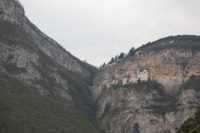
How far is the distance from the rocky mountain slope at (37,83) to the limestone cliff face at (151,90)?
397 inches

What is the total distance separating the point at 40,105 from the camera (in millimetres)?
119375

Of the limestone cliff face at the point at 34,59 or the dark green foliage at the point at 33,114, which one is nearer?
the dark green foliage at the point at 33,114

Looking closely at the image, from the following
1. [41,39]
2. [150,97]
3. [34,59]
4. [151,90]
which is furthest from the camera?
[41,39]

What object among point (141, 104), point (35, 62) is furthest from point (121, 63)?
point (35, 62)

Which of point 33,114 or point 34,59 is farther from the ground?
point 34,59

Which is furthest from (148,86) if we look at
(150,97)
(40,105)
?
(40,105)

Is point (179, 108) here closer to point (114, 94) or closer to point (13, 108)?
point (114, 94)

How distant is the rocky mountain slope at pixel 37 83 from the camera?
106938 mm

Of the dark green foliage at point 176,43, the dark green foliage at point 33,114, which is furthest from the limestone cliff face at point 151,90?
the dark green foliage at point 33,114

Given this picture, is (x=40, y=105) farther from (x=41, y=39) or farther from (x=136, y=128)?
(x=41, y=39)

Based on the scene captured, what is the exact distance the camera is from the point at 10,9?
157000mm

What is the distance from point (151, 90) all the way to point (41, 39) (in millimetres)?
63738

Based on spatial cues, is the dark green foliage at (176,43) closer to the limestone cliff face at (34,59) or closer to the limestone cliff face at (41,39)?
the limestone cliff face at (34,59)

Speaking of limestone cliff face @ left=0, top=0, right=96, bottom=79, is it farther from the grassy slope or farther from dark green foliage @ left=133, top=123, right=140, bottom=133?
dark green foliage @ left=133, top=123, right=140, bottom=133
